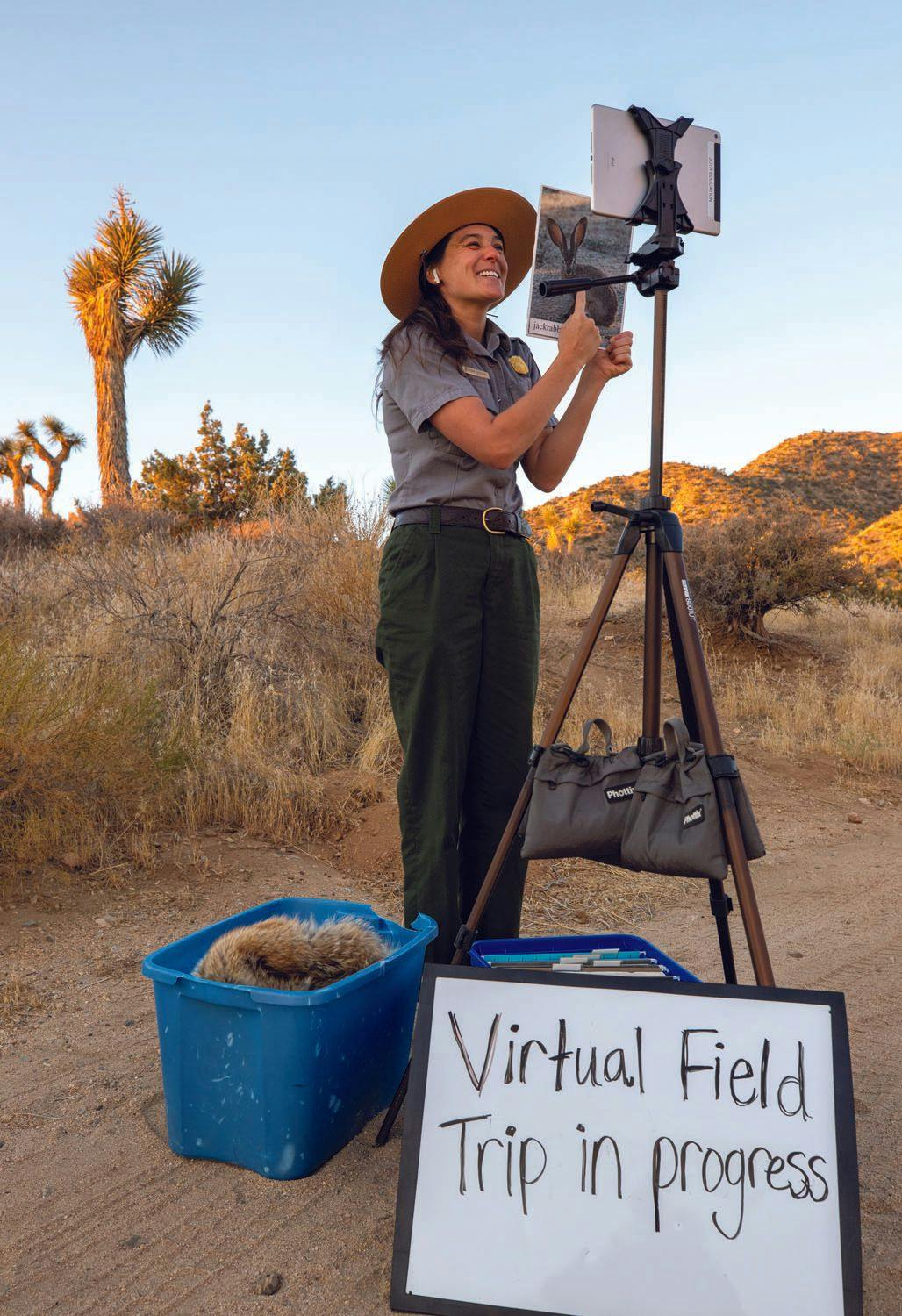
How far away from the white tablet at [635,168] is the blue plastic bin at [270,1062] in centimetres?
171

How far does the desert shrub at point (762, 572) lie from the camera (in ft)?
33.4

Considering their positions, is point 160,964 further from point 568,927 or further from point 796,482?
point 796,482

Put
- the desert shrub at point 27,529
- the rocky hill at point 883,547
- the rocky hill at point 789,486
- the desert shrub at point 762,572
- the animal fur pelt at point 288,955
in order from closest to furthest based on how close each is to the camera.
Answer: the animal fur pelt at point 288,955
the desert shrub at point 762,572
the desert shrub at point 27,529
the rocky hill at point 883,547
the rocky hill at point 789,486

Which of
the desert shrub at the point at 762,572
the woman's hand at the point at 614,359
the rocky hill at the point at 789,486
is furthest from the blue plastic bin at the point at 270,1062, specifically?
the rocky hill at the point at 789,486

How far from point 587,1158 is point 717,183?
81.1 inches

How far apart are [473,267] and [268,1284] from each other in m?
2.25

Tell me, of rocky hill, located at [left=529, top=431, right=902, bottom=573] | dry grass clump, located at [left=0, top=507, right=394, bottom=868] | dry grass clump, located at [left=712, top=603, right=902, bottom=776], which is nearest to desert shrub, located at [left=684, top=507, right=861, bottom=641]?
dry grass clump, located at [left=712, top=603, right=902, bottom=776]

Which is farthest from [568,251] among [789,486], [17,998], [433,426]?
[789,486]

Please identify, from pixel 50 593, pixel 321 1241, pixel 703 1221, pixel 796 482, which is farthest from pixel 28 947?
pixel 796 482

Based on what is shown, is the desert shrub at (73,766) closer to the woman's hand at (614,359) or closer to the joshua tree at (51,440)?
the woman's hand at (614,359)

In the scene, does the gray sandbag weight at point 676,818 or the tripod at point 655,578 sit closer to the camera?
the gray sandbag weight at point 676,818

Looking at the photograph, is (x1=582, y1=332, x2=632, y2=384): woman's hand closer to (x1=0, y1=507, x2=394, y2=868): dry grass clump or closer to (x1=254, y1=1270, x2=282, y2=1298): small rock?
(x1=254, y1=1270, x2=282, y2=1298): small rock

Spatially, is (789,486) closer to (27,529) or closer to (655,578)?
(27,529)

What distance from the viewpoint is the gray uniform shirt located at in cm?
216
